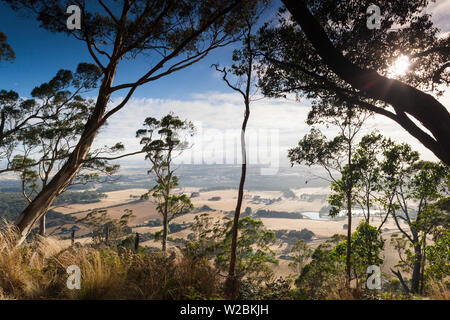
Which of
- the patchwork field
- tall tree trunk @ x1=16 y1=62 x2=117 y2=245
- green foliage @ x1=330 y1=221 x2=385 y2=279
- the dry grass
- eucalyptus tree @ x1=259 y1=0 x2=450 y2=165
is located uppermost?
eucalyptus tree @ x1=259 y1=0 x2=450 y2=165

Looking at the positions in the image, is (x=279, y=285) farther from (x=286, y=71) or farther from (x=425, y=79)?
(x=425, y=79)

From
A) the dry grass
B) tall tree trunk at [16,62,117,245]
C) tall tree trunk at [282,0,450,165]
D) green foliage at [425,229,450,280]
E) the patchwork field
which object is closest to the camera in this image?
the dry grass

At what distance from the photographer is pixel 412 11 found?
4.58 m

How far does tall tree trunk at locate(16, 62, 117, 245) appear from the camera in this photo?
395cm

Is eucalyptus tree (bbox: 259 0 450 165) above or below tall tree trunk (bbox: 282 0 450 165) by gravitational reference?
above

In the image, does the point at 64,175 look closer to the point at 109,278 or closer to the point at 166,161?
the point at 109,278

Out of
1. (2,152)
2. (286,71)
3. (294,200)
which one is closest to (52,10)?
(286,71)

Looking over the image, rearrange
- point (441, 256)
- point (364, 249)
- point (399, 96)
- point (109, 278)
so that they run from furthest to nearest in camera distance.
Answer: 1. point (364, 249)
2. point (441, 256)
3. point (399, 96)
4. point (109, 278)

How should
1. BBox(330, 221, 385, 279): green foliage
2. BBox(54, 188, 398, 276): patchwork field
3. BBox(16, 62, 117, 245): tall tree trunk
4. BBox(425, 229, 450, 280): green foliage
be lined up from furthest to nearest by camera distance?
1. BBox(54, 188, 398, 276): patchwork field
2. BBox(330, 221, 385, 279): green foliage
3. BBox(425, 229, 450, 280): green foliage
4. BBox(16, 62, 117, 245): tall tree trunk

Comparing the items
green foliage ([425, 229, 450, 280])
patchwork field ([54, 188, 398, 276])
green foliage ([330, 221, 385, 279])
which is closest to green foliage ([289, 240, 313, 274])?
patchwork field ([54, 188, 398, 276])

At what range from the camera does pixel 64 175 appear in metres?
4.24

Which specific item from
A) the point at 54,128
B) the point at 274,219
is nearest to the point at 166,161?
the point at 54,128

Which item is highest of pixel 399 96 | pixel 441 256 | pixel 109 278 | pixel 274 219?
pixel 399 96

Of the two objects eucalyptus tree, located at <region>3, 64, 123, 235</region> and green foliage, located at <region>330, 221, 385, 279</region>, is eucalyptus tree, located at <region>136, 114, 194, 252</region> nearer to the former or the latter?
eucalyptus tree, located at <region>3, 64, 123, 235</region>
